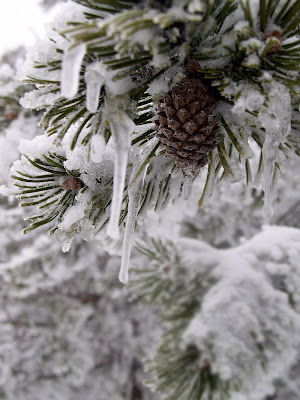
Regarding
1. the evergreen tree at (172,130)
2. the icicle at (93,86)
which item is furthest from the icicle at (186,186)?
the icicle at (93,86)

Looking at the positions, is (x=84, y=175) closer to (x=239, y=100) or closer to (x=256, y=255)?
(x=239, y=100)

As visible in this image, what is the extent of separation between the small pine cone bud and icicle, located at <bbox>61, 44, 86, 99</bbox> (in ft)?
1.23

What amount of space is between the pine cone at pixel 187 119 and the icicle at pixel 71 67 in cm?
29

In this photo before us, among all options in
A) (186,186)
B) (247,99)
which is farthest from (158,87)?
(186,186)

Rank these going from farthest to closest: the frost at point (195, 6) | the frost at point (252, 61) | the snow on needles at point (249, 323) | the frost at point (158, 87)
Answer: the snow on needles at point (249, 323), the frost at point (158, 87), the frost at point (252, 61), the frost at point (195, 6)

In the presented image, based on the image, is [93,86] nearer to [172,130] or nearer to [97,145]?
[97,145]

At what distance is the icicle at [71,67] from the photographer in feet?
1.82

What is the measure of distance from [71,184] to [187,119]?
1.18 feet

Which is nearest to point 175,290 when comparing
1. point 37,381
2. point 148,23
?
point 148,23

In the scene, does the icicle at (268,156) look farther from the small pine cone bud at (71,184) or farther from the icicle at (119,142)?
the small pine cone bud at (71,184)

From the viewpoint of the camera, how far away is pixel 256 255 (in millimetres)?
2441

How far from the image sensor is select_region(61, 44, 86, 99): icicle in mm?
555

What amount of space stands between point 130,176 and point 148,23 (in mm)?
468

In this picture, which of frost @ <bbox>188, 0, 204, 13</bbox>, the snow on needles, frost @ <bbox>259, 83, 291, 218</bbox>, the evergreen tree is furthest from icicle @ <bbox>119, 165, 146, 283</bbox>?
the snow on needles
